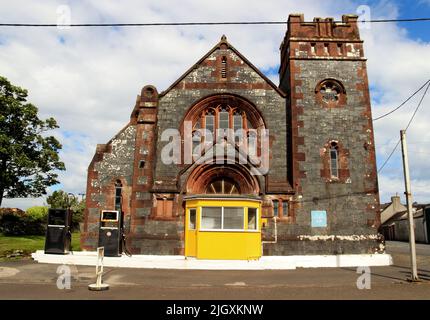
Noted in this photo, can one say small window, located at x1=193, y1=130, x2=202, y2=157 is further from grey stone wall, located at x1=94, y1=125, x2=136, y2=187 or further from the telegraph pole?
the telegraph pole

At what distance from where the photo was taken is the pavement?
9.60m

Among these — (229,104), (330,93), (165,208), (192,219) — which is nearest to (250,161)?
(229,104)

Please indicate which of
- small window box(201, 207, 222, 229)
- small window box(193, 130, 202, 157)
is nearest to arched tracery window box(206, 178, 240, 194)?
small window box(193, 130, 202, 157)

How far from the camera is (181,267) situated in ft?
50.4

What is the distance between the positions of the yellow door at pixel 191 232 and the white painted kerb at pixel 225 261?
558 millimetres

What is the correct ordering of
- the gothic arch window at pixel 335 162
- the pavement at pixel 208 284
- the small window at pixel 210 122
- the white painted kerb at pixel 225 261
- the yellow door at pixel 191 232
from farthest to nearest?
the small window at pixel 210 122, the gothic arch window at pixel 335 162, the yellow door at pixel 191 232, the white painted kerb at pixel 225 261, the pavement at pixel 208 284

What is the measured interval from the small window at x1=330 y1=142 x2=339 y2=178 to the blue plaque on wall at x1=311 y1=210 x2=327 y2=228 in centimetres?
214

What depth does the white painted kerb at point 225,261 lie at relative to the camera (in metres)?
15.4

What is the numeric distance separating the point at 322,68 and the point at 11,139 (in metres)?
24.0

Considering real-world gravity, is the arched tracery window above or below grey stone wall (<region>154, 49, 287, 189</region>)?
below

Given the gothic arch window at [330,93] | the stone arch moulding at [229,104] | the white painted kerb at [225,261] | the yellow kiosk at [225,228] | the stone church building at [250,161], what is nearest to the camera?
the white painted kerb at [225,261]

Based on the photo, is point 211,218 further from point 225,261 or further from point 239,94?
point 239,94

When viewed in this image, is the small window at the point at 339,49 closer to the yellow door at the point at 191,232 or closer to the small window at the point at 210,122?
the small window at the point at 210,122

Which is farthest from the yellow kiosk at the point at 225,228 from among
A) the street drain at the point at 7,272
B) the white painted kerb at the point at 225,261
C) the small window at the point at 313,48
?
the small window at the point at 313,48
